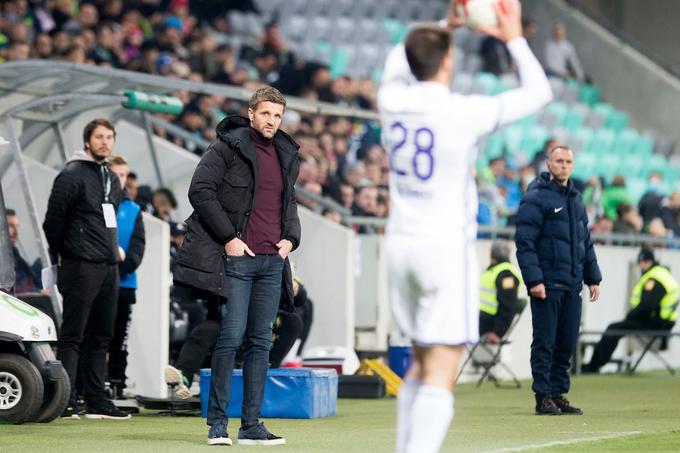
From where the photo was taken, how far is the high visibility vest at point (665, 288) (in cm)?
1752

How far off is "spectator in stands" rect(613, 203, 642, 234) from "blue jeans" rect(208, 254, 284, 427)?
478 inches

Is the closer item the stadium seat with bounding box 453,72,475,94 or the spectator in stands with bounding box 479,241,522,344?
the spectator in stands with bounding box 479,241,522,344

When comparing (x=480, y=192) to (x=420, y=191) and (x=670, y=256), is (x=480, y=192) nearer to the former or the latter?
(x=670, y=256)

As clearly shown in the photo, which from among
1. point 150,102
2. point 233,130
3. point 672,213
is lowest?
point 233,130

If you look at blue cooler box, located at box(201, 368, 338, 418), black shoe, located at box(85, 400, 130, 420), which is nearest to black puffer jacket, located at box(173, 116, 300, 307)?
black shoe, located at box(85, 400, 130, 420)

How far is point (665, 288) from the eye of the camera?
57.6ft

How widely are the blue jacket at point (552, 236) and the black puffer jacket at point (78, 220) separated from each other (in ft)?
10.1

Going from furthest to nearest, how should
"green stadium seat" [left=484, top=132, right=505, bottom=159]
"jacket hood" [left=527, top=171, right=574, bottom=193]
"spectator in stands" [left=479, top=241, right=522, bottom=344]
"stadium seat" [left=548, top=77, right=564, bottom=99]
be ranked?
"stadium seat" [left=548, top=77, right=564, bottom=99] → "green stadium seat" [left=484, top=132, right=505, bottom=159] → "spectator in stands" [left=479, top=241, right=522, bottom=344] → "jacket hood" [left=527, top=171, right=574, bottom=193]

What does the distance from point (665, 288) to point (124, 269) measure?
26.2 ft

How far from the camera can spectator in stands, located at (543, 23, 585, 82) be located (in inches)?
1062

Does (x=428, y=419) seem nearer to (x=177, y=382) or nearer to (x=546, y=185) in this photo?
(x=177, y=382)

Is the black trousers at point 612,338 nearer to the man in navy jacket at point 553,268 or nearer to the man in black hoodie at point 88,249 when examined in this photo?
the man in navy jacket at point 553,268

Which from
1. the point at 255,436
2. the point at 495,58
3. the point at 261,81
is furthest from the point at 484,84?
the point at 255,436

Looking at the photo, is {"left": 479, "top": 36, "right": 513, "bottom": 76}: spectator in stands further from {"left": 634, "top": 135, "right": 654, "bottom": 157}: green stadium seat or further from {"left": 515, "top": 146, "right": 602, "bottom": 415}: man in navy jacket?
{"left": 515, "top": 146, "right": 602, "bottom": 415}: man in navy jacket
